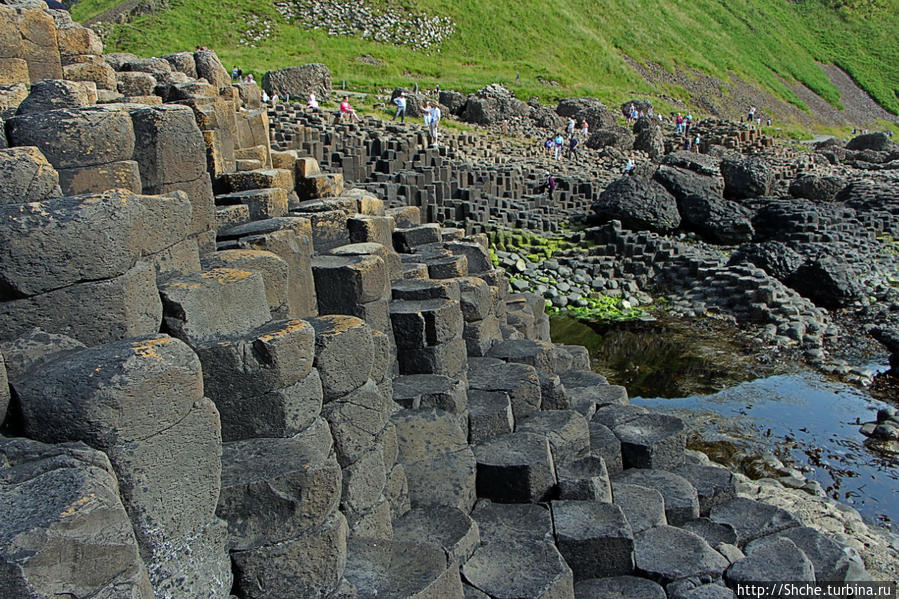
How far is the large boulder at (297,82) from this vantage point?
34094mm

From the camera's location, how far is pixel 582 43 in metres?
60.0

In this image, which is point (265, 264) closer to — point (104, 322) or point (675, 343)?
point (104, 322)

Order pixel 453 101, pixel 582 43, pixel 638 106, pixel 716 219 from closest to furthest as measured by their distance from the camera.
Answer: pixel 716 219 → pixel 453 101 → pixel 638 106 → pixel 582 43

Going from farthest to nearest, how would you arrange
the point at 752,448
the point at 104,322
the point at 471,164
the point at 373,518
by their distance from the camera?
1. the point at 471,164
2. the point at 752,448
3. the point at 373,518
4. the point at 104,322

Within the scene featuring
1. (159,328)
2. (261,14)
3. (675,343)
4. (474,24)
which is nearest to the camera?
(159,328)

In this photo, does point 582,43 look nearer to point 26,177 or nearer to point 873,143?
point 873,143

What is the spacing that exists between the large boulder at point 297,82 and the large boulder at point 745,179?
59.0ft

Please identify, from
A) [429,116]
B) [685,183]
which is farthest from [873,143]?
[429,116]

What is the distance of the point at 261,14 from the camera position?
47.2 metres

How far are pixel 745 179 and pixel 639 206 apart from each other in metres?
8.12

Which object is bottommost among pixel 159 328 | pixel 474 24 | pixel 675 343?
pixel 675 343

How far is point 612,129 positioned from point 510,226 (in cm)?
2290

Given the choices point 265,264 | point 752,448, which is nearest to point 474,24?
point 752,448

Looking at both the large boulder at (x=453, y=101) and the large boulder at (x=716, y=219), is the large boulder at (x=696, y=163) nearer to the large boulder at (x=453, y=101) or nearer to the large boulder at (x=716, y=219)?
the large boulder at (x=716, y=219)
